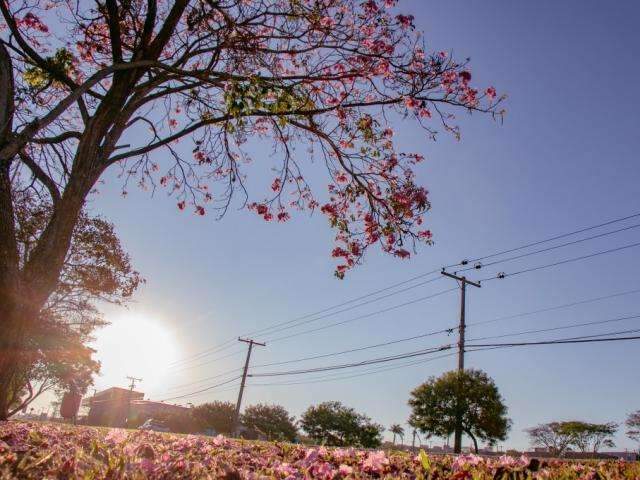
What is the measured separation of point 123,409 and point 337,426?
4785 centimetres

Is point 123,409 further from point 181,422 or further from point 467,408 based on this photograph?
point 467,408

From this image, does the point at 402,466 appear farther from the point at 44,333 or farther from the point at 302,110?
the point at 44,333

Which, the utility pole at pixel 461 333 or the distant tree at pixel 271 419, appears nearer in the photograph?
the utility pole at pixel 461 333

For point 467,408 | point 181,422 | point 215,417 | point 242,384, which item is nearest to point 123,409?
point 181,422

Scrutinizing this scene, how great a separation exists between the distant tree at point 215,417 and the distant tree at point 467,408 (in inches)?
1403

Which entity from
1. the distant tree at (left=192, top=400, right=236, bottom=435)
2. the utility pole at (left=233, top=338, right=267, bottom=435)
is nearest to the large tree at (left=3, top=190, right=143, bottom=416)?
the utility pole at (left=233, top=338, right=267, bottom=435)

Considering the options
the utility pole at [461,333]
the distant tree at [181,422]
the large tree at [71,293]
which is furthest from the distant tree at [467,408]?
Result: the distant tree at [181,422]

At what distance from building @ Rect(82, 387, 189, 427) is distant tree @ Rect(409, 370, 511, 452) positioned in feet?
156

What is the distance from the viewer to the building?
8090 cm

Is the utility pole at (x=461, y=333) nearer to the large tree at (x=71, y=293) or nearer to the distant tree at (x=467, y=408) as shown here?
the distant tree at (x=467, y=408)

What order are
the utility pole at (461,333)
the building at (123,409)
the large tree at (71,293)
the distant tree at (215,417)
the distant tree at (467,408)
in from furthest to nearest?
the building at (123,409) → the distant tree at (215,417) → the distant tree at (467,408) → the utility pole at (461,333) → the large tree at (71,293)

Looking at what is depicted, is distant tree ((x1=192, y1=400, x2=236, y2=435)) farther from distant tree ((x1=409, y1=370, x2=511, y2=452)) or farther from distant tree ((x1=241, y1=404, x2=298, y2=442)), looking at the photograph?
distant tree ((x1=409, y1=370, x2=511, y2=452))

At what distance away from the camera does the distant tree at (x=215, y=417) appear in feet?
221

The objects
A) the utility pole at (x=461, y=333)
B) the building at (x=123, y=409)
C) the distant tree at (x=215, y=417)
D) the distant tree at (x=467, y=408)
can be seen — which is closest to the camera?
the utility pole at (x=461, y=333)
